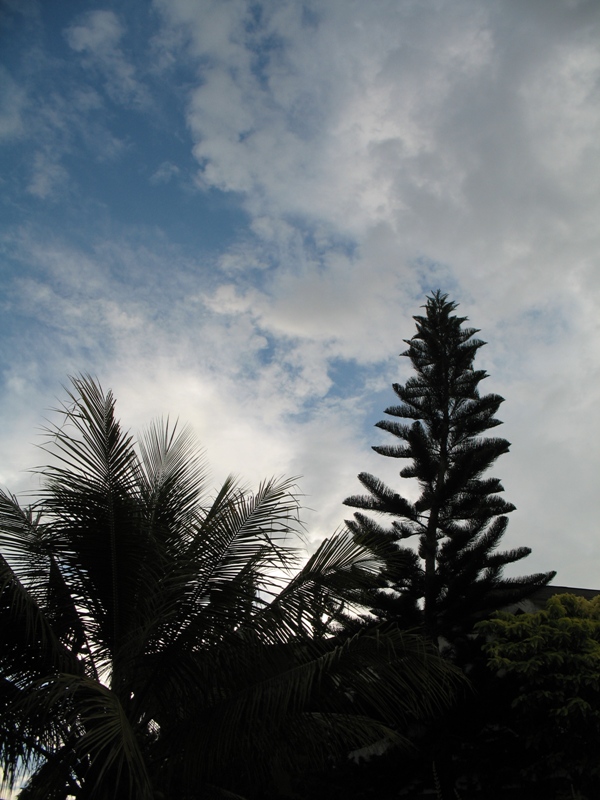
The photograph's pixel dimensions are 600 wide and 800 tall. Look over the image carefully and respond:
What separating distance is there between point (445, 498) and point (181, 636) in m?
7.34

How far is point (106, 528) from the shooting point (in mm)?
4227

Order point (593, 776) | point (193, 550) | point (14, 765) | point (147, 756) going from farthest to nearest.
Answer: point (593, 776), point (193, 550), point (147, 756), point (14, 765)

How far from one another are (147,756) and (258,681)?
31.9 inches

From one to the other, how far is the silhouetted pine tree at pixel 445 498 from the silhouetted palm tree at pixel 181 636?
4.82 metres

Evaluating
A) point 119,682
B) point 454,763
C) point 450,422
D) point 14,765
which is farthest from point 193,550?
point 450,422

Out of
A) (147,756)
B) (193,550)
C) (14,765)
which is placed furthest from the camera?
(193,550)

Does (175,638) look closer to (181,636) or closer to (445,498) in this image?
(181,636)

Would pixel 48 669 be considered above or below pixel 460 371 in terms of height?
below

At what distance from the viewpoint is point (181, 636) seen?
14.1ft

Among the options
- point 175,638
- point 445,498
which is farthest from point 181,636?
point 445,498

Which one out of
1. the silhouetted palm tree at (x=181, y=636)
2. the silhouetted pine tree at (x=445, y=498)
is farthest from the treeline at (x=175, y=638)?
the silhouetted pine tree at (x=445, y=498)

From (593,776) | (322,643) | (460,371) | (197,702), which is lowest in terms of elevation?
(593,776)

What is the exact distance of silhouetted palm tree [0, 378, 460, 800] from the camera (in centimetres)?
403

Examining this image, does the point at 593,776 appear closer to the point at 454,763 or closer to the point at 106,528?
the point at 454,763
